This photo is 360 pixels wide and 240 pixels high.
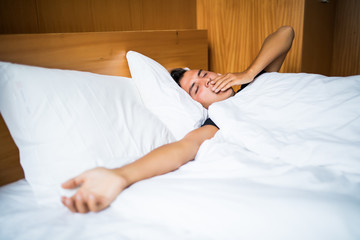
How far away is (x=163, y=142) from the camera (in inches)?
34.0

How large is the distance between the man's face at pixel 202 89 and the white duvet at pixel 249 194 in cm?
33

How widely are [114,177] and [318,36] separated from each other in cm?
203

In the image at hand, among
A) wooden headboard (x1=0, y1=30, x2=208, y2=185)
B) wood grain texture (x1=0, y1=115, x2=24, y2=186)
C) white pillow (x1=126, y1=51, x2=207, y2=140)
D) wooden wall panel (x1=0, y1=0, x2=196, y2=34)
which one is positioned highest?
wooden wall panel (x1=0, y1=0, x2=196, y2=34)

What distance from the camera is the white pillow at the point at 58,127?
64 cm

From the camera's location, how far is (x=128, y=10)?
1312 millimetres

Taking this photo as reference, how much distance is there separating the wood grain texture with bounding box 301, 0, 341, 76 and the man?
24.1 inches

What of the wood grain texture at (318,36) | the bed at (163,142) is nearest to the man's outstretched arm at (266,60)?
the bed at (163,142)

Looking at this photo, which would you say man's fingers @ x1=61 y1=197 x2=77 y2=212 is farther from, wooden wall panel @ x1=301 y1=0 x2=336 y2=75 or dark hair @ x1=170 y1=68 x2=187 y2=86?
wooden wall panel @ x1=301 y1=0 x2=336 y2=75

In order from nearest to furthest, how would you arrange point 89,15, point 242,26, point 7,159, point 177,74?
point 7,159
point 89,15
point 177,74
point 242,26

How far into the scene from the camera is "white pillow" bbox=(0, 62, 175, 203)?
64cm

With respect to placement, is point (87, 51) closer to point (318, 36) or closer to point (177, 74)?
point (177, 74)

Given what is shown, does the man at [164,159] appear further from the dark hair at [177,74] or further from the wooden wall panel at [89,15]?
the wooden wall panel at [89,15]

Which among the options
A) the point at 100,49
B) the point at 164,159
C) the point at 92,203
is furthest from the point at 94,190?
the point at 100,49

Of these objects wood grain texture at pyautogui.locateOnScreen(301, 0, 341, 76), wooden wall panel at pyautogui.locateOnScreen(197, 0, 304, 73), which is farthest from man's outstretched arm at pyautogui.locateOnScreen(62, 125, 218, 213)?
wood grain texture at pyautogui.locateOnScreen(301, 0, 341, 76)
